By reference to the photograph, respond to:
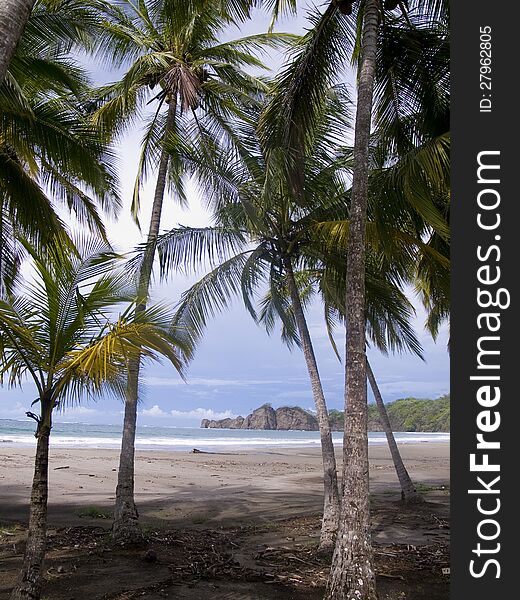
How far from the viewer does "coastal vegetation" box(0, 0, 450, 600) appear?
5949 mm

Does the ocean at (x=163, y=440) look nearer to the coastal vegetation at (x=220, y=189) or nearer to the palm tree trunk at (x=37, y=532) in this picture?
the coastal vegetation at (x=220, y=189)

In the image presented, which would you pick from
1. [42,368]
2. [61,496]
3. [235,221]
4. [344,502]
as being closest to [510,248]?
[344,502]

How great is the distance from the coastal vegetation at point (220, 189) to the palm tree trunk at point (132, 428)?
3 cm

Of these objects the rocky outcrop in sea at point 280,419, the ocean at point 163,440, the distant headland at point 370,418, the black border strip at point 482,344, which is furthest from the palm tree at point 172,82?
the rocky outcrop in sea at point 280,419

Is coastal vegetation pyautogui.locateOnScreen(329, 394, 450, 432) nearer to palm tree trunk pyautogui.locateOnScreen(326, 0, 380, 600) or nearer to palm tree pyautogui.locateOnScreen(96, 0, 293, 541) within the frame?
palm tree pyautogui.locateOnScreen(96, 0, 293, 541)

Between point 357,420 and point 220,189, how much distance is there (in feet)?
19.0

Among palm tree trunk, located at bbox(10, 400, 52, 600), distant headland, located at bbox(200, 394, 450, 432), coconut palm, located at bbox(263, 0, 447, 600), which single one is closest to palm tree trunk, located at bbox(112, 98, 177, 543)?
palm tree trunk, located at bbox(10, 400, 52, 600)

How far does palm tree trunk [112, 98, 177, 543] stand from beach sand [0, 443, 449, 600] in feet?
1.54

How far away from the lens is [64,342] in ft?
19.7

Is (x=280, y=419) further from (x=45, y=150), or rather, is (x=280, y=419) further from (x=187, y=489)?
(x=45, y=150)

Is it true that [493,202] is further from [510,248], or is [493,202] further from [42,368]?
[42,368]

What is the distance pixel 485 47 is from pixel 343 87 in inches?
277

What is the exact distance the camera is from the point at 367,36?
7.32 metres

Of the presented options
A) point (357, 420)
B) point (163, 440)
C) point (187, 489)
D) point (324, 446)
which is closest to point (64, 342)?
point (357, 420)
